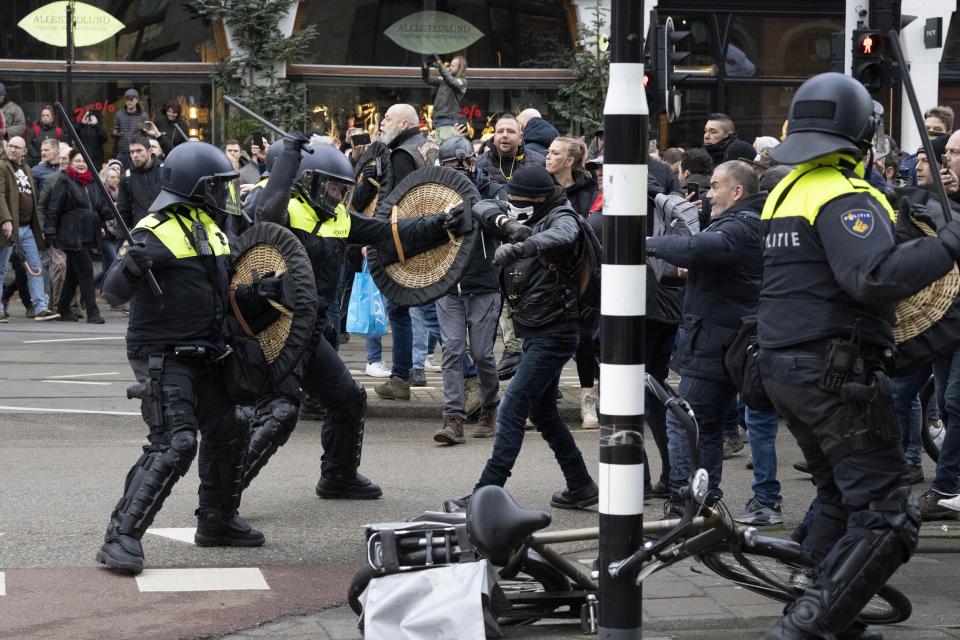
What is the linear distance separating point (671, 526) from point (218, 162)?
9.62ft

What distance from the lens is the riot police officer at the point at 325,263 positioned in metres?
7.84

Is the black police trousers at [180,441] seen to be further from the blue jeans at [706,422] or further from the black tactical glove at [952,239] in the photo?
the black tactical glove at [952,239]

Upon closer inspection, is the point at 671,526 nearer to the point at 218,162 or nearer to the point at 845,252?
the point at 845,252

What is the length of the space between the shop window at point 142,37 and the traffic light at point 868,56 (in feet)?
38.8

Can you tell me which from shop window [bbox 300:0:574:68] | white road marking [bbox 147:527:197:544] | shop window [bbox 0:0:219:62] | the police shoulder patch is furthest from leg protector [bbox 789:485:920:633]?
shop window [bbox 0:0:219:62]

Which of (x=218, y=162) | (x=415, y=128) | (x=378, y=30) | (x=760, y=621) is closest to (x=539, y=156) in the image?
(x=415, y=128)

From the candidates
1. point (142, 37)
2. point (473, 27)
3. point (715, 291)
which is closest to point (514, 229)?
point (715, 291)

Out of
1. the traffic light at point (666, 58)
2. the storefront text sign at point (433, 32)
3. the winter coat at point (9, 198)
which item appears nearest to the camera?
the traffic light at point (666, 58)

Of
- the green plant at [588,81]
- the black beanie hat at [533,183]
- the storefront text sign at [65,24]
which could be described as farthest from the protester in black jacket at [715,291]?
the storefront text sign at [65,24]

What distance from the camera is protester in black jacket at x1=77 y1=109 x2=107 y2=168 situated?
64.3ft

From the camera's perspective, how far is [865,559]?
4949 millimetres

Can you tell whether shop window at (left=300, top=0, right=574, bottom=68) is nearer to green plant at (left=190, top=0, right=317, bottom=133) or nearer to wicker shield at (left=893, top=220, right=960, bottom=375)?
green plant at (left=190, top=0, right=317, bottom=133)

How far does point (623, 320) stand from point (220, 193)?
282 cm

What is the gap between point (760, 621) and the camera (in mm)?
5750
